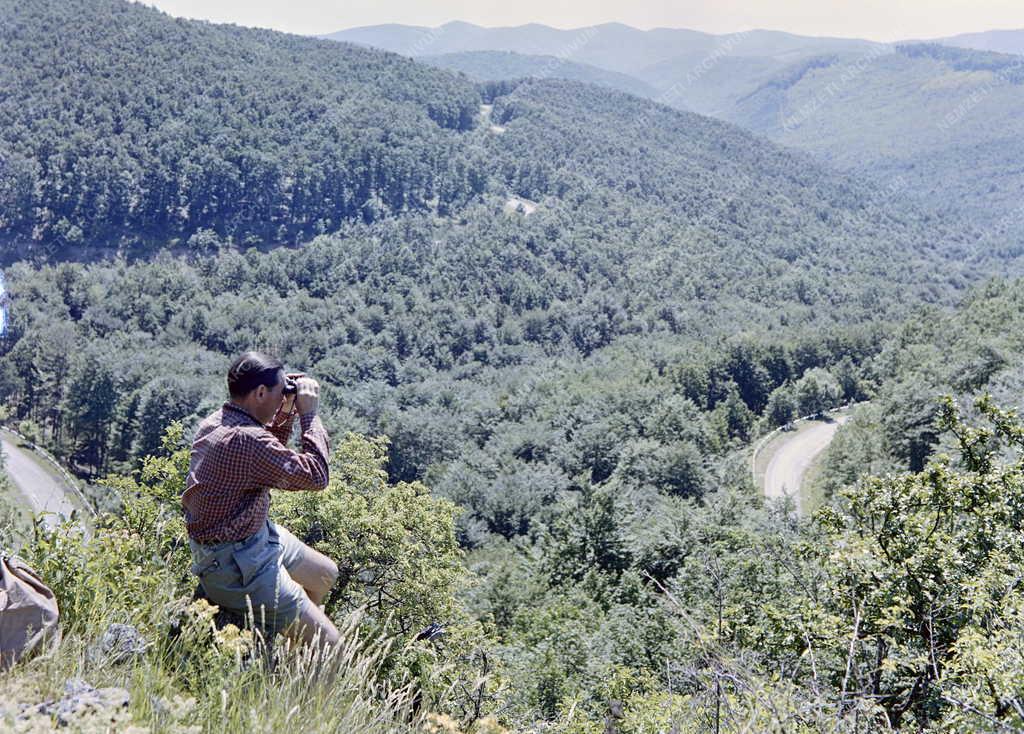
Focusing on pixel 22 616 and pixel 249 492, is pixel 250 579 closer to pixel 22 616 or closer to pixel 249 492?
→ pixel 249 492

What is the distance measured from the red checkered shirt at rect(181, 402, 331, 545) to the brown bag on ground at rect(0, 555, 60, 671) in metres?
0.67

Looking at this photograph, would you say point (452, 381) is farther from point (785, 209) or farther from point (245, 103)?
point (785, 209)

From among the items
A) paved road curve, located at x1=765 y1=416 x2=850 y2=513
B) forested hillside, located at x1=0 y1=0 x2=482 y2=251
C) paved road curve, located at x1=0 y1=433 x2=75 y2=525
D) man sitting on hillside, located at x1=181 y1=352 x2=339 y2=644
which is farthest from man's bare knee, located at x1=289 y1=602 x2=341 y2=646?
forested hillside, located at x1=0 y1=0 x2=482 y2=251

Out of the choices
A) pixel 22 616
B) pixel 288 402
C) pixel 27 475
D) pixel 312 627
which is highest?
pixel 288 402

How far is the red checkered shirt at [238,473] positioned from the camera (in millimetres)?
3170

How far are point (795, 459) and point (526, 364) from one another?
129 feet

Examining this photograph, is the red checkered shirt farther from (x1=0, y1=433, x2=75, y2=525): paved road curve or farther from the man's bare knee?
(x1=0, y1=433, x2=75, y2=525): paved road curve

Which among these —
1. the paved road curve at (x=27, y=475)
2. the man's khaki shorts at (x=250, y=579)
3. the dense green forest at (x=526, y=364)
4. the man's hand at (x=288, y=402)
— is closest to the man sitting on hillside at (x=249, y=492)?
the man's khaki shorts at (x=250, y=579)

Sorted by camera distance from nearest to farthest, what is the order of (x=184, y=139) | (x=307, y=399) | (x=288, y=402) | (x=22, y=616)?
(x=22, y=616) < (x=307, y=399) < (x=288, y=402) < (x=184, y=139)

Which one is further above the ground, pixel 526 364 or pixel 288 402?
pixel 288 402

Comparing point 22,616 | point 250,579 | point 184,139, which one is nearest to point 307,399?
point 250,579

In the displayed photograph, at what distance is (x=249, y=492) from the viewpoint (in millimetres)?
3312

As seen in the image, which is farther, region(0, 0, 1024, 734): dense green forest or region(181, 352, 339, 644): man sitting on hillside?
region(0, 0, 1024, 734): dense green forest

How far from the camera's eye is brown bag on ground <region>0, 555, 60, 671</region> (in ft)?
8.32
